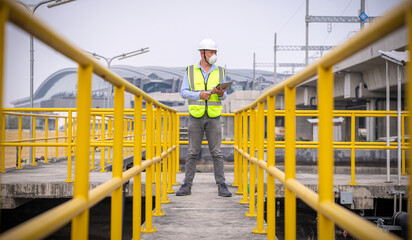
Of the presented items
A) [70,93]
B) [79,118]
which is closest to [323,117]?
[79,118]

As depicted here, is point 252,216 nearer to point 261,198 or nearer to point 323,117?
point 261,198

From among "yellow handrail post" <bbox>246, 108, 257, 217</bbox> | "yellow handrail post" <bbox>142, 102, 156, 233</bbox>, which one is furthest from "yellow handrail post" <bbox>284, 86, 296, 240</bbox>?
"yellow handrail post" <bbox>246, 108, 257, 217</bbox>

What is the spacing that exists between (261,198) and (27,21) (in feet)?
10.6

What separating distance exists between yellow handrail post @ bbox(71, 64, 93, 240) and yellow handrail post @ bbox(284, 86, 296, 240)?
1.19 metres

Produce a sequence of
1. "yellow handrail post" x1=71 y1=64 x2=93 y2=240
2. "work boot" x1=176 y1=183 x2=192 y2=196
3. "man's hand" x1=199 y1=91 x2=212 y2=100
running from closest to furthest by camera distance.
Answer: "yellow handrail post" x1=71 y1=64 x2=93 y2=240 < "man's hand" x1=199 y1=91 x2=212 y2=100 < "work boot" x1=176 y1=183 x2=192 y2=196

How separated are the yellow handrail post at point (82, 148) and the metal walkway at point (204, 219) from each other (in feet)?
7.02

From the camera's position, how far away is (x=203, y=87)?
18.5 ft

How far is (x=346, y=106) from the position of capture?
3198 centimetres

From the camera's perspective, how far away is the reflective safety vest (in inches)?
221

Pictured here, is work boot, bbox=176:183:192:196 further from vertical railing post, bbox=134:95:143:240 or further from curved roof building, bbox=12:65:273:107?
curved roof building, bbox=12:65:273:107

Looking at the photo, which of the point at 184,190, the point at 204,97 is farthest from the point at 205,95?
the point at 184,190

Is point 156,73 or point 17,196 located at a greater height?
point 156,73

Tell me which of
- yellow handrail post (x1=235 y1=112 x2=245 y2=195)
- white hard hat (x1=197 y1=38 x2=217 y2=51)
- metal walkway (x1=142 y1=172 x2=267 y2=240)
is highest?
white hard hat (x1=197 y1=38 x2=217 y2=51)

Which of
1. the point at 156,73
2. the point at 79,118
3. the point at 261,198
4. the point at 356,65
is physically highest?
the point at 156,73
